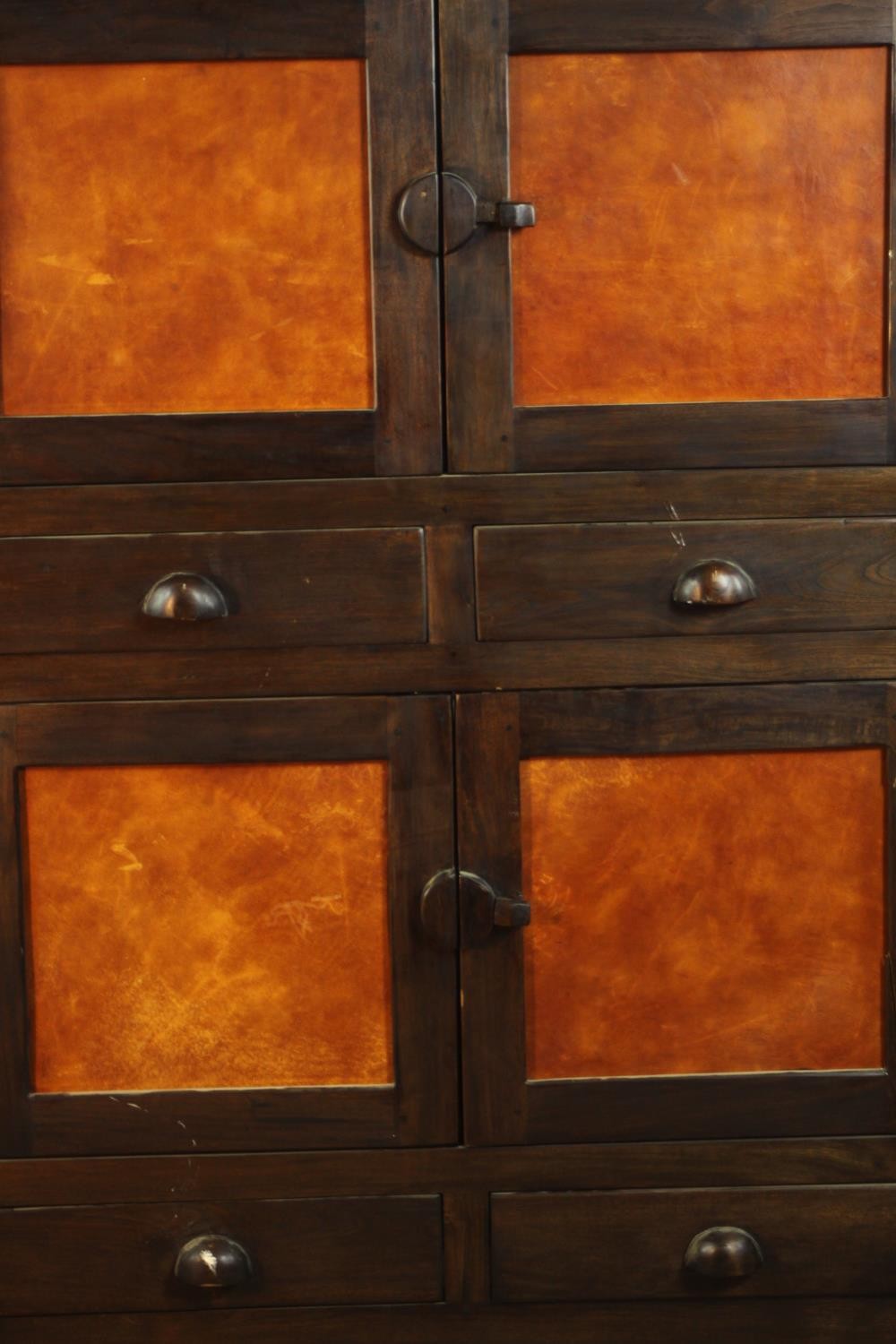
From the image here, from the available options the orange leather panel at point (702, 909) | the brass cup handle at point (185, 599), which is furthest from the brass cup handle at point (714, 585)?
the brass cup handle at point (185, 599)

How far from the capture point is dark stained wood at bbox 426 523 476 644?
120 centimetres

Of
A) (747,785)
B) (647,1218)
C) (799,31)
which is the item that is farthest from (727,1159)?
(799,31)

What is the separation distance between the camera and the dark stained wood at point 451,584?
120cm

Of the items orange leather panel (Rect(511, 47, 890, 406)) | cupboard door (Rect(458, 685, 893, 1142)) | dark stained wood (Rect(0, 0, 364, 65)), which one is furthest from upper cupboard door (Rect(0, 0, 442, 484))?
cupboard door (Rect(458, 685, 893, 1142))

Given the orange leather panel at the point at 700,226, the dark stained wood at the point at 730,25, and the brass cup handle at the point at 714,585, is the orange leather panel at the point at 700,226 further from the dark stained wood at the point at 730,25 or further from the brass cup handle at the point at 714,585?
the brass cup handle at the point at 714,585

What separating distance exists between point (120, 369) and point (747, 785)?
0.70 meters

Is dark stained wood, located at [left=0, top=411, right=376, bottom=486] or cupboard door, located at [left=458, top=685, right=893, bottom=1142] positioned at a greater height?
dark stained wood, located at [left=0, top=411, right=376, bottom=486]

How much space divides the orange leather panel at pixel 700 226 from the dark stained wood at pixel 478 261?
2 cm

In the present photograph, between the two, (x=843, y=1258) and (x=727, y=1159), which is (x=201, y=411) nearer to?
(x=727, y=1159)

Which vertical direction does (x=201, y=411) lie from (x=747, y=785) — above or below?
above

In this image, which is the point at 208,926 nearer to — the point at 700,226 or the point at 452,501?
the point at 452,501

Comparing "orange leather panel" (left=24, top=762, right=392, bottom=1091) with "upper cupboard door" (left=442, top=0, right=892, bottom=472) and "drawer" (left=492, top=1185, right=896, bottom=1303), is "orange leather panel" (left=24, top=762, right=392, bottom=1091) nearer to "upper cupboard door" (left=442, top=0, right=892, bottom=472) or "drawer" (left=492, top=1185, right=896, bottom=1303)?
"drawer" (left=492, top=1185, right=896, bottom=1303)

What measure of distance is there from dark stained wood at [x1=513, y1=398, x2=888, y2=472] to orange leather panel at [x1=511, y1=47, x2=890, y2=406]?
0.06 feet

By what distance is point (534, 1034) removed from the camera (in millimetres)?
1232
